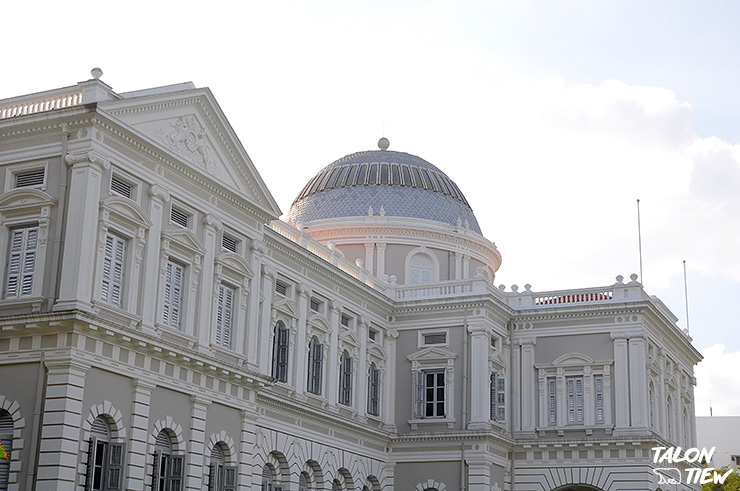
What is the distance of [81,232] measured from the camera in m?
25.9

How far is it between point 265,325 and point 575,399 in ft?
49.9

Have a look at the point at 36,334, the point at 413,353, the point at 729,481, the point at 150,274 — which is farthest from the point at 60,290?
the point at 729,481

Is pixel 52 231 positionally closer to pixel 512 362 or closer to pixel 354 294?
pixel 354 294

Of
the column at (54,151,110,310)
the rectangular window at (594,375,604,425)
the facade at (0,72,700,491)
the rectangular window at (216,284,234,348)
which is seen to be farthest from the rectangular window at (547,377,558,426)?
the column at (54,151,110,310)

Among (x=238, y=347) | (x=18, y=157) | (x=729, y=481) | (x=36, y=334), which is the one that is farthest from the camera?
(x=729, y=481)

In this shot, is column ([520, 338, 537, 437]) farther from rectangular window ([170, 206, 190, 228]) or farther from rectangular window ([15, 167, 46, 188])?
rectangular window ([15, 167, 46, 188])

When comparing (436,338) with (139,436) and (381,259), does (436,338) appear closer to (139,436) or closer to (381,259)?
(381,259)

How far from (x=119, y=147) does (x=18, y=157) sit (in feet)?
8.10

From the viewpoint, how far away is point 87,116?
26.5 metres

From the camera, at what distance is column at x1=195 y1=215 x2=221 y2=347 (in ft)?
98.4

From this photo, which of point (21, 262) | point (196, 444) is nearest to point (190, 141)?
point (21, 262)

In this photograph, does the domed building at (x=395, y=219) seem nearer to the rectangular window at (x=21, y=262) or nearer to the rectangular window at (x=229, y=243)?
the rectangular window at (x=229, y=243)

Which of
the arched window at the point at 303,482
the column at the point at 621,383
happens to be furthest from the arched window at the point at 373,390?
the column at the point at 621,383

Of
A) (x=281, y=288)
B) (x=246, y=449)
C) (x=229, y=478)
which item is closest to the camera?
(x=229, y=478)
